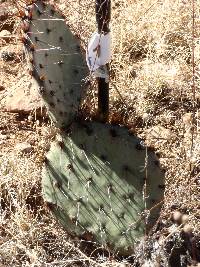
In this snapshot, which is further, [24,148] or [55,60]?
[24,148]

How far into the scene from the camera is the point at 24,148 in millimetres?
2418

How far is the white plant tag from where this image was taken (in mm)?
1879

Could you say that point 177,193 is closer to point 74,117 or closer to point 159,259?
point 159,259

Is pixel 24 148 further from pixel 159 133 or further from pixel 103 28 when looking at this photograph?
pixel 103 28

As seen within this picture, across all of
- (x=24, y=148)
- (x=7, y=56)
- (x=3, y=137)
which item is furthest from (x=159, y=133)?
(x=7, y=56)

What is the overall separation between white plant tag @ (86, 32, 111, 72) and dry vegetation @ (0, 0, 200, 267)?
0.76 feet

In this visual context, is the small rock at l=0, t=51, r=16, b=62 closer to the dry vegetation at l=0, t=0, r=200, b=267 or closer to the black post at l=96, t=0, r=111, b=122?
the dry vegetation at l=0, t=0, r=200, b=267

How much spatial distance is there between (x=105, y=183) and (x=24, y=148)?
2.00ft

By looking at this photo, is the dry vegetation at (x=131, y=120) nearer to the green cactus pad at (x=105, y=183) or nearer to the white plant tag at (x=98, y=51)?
the green cactus pad at (x=105, y=183)

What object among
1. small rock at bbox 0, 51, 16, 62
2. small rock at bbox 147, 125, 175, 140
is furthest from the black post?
small rock at bbox 0, 51, 16, 62

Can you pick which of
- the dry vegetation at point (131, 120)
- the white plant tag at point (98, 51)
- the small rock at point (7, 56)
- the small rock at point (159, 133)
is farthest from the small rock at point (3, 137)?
the white plant tag at point (98, 51)

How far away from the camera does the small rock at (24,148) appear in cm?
242

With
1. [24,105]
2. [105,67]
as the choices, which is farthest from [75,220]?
[24,105]

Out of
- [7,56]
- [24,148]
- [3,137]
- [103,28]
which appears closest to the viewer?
[103,28]
